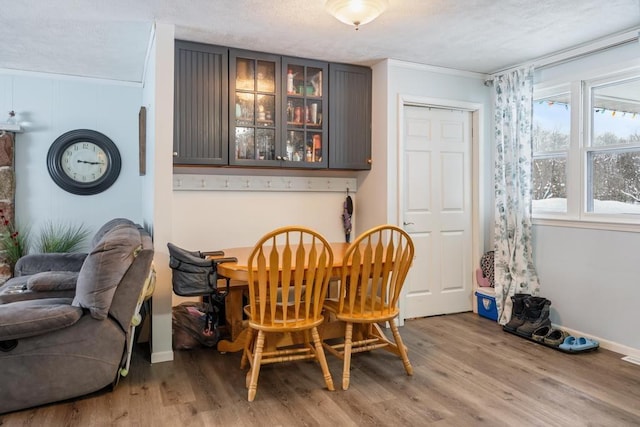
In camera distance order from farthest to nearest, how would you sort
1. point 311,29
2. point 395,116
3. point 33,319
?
point 395,116, point 311,29, point 33,319

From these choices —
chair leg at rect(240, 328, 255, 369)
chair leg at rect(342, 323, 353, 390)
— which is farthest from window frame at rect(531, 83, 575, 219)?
chair leg at rect(240, 328, 255, 369)

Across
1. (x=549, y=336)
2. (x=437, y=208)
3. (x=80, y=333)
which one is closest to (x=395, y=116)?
(x=437, y=208)

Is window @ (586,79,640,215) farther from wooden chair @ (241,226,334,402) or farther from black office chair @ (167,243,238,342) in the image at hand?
black office chair @ (167,243,238,342)

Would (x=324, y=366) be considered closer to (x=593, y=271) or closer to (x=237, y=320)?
(x=237, y=320)

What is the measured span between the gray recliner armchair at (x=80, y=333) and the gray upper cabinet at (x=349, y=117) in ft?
6.53

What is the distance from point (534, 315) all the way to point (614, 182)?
3.97 feet

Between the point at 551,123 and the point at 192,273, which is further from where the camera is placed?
the point at 551,123

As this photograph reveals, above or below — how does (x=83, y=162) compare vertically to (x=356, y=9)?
below

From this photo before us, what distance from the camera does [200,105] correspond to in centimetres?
338

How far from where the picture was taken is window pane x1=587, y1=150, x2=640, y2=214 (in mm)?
3221

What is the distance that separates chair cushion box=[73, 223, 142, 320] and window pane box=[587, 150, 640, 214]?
3446 mm

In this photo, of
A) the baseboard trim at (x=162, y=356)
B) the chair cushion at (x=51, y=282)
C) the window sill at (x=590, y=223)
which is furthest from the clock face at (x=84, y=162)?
the window sill at (x=590, y=223)

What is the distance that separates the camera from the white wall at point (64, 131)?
411 centimetres

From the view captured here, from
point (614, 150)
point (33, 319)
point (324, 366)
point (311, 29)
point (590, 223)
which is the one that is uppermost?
point (311, 29)
